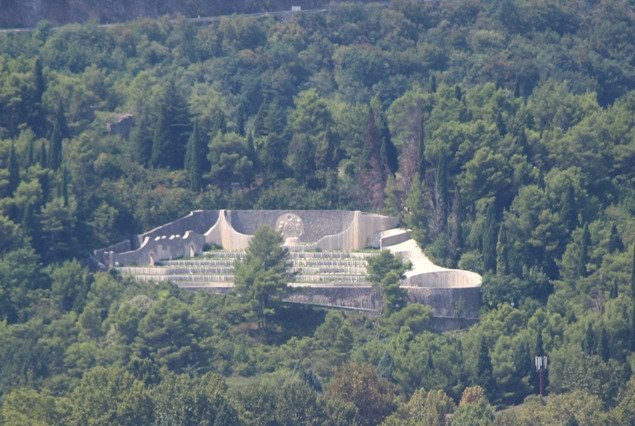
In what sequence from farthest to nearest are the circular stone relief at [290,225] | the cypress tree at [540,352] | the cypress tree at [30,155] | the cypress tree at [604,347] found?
the circular stone relief at [290,225]
the cypress tree at [30,155]
the cypress tree at [540,352]
the cypress tree at [604,347]

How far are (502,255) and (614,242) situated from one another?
301 cm

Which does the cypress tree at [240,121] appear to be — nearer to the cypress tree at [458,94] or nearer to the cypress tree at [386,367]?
the cypress tree at [458,94]

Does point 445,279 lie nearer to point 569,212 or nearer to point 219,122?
point 569,212

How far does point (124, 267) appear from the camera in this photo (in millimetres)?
82625

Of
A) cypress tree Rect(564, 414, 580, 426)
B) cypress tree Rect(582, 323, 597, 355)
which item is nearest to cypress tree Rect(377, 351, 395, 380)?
cypress tree Rect(582, 323, 597, 355)

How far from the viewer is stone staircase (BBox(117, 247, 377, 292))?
8162 cm

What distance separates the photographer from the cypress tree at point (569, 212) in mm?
83000

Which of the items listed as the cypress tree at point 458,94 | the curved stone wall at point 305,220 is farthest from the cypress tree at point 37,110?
the cypress tree at point 458,94

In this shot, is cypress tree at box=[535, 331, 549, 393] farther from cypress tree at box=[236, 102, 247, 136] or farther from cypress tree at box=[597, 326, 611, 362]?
cypress tree at box=[236, 102, 247, 136]

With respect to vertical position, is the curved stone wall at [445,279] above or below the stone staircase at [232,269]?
below

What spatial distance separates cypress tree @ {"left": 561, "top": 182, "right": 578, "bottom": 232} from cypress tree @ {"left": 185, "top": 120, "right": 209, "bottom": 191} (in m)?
10.7

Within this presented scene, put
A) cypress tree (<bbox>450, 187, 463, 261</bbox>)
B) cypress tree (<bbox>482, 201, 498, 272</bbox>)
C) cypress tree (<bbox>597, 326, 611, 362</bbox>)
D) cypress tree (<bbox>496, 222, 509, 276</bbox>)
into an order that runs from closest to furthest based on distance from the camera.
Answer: cypress tree (<bbox>597, 326, 611, 362</bbox>), cypress tree (<bbox>496, 222, 509, 276</bbox>), cypress tree (<bbox>482, 201, 498, 272</bbox>), cypress tree (<bbox>450, 187, 463, 261</bbox>)

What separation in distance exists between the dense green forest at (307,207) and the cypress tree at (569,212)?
61 mm

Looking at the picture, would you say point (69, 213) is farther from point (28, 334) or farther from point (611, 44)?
point (611, 44)
